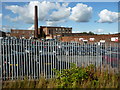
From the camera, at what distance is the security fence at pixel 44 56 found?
667 cm

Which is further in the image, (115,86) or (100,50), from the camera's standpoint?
(100,50)

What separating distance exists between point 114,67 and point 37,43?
11.8 ft

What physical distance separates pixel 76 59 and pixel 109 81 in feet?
6.54

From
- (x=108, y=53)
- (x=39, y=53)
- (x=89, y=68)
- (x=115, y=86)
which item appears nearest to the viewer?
(x=115, y=86)

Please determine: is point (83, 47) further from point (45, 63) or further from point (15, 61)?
point (15, 61)

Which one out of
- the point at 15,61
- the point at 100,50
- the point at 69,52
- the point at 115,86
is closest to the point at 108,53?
the point at 100,50

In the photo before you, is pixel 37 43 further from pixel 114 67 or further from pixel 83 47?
pixel 114 67

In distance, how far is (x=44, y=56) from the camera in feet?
22.9

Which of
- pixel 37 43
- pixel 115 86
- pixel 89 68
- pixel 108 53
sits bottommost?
pixel 115 86

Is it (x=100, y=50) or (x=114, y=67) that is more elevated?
(x=100, y=50)

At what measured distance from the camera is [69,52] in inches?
281

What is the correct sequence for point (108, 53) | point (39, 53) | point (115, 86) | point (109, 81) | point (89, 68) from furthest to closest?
point (108, 53) → point (39, 53) → point (89, 68) → point (109, 81) → point (115, 86)

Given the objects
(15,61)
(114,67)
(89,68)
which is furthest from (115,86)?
(15,61)

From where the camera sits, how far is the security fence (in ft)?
21.9
